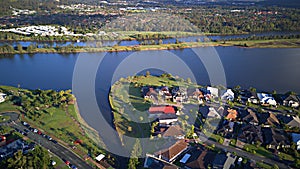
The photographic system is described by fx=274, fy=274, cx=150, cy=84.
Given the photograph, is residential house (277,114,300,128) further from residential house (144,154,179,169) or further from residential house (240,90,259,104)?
residential house (144,154,179,169)

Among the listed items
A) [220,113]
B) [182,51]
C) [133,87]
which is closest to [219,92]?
[220,113]

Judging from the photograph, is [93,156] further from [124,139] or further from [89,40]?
[89,40]

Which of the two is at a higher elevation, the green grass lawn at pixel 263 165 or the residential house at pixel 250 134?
the residential house at pixel 250 134

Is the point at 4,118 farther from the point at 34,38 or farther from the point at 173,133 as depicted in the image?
the point at 34,38

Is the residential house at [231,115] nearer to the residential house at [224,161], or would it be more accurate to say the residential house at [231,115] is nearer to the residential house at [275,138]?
the residential house at [275,138]

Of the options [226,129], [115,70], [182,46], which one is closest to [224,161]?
[226,129]

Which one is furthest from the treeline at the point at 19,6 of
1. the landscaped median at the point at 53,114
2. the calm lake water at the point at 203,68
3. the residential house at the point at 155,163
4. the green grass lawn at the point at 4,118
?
the residential house at the point at 155,163

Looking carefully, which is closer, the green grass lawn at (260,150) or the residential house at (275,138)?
the green grass lawn at (260,150)

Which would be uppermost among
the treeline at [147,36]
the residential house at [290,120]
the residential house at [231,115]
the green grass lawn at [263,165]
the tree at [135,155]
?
the treeline at [147,36]
